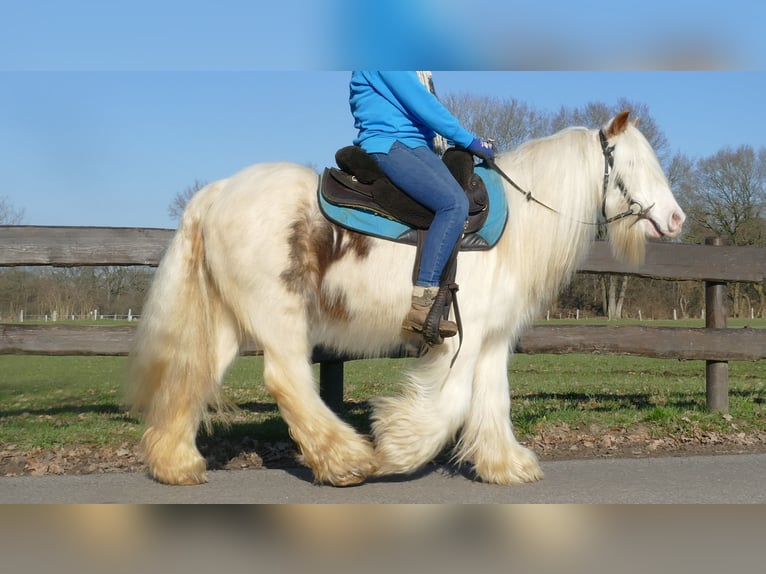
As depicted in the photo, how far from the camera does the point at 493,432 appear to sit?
498cm

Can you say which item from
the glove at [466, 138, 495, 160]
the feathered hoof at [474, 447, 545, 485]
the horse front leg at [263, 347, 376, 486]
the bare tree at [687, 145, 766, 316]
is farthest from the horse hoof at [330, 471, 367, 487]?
the bare tree at [687, 145, 766, 316]

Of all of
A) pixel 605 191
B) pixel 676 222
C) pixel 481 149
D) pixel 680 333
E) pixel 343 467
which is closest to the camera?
pixel 343 467

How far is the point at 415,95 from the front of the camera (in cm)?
480

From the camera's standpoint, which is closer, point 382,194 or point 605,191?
point 382,194

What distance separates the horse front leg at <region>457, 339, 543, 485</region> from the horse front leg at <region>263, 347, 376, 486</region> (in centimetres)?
72

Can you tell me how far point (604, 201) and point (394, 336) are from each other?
5.63 feet

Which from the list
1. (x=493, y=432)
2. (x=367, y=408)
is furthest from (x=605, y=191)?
(x=367, y=408)

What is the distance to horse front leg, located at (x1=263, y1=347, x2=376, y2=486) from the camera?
4.66 meters

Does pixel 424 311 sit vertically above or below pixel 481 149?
below

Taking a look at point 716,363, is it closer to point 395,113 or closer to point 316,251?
point 395,113

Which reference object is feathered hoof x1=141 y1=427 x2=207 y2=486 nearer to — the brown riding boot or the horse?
the horse

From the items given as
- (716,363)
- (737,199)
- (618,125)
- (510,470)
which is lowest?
(510,470)

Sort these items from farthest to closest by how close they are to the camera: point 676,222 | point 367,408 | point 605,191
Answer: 1. point 367,408
2. point 605,191
3. point 676,222

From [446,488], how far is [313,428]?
0.94 metres
